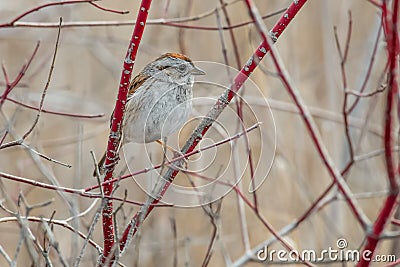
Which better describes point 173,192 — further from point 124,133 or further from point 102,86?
point 102,86

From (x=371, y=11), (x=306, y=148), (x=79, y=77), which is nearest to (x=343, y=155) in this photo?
(x=306, y=148)

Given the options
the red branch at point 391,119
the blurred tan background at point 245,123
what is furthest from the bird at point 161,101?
the blurred tan background at point 245,123

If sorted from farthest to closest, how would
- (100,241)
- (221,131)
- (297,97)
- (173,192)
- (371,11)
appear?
(371,11) → (100,241) → (221,131) → (173,192) → (297,97)

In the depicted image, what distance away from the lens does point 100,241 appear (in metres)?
4.49

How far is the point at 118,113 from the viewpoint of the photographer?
1653mm

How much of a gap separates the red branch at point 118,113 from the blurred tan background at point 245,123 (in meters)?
1.57

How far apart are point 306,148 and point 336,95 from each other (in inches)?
27.8

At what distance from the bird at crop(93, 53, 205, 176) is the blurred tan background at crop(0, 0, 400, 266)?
1.48 meters

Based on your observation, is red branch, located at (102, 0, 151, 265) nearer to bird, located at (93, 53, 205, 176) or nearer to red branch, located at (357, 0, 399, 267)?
bird, located at (93, 53, 205, 176)

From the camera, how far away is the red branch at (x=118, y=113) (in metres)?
1.50

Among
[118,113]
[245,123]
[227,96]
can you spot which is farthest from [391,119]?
[245,123]

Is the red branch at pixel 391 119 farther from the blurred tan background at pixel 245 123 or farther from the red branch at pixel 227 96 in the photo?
the blurred tan background at pixel 245 123

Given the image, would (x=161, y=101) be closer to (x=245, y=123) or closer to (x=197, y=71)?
(x=197, y=71)

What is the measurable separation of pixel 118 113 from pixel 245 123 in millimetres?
1823
